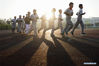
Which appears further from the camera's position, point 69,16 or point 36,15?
point 36,15

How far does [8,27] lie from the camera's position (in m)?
37.8

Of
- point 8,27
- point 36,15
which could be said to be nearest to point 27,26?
point 36,15

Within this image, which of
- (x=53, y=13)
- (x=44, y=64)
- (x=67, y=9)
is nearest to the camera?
(x=44, y=64)

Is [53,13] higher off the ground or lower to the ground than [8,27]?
higher

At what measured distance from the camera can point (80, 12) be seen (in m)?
11.9

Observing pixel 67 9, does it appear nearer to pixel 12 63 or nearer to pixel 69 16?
pixel 69 16

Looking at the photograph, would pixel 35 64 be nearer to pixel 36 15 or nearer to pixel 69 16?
pixel 69 16

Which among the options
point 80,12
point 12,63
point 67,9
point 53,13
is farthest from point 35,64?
point 53,13

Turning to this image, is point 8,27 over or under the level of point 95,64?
under

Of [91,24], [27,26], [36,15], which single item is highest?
[36,15]

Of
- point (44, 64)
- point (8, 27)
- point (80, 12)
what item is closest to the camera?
point (44, 64)

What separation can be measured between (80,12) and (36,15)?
294 centimetres

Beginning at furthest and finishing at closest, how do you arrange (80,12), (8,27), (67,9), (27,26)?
1. (8,27)
2. (27,26)
3. (80,12)
4. (67,9)

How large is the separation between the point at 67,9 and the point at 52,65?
7.28 meters
